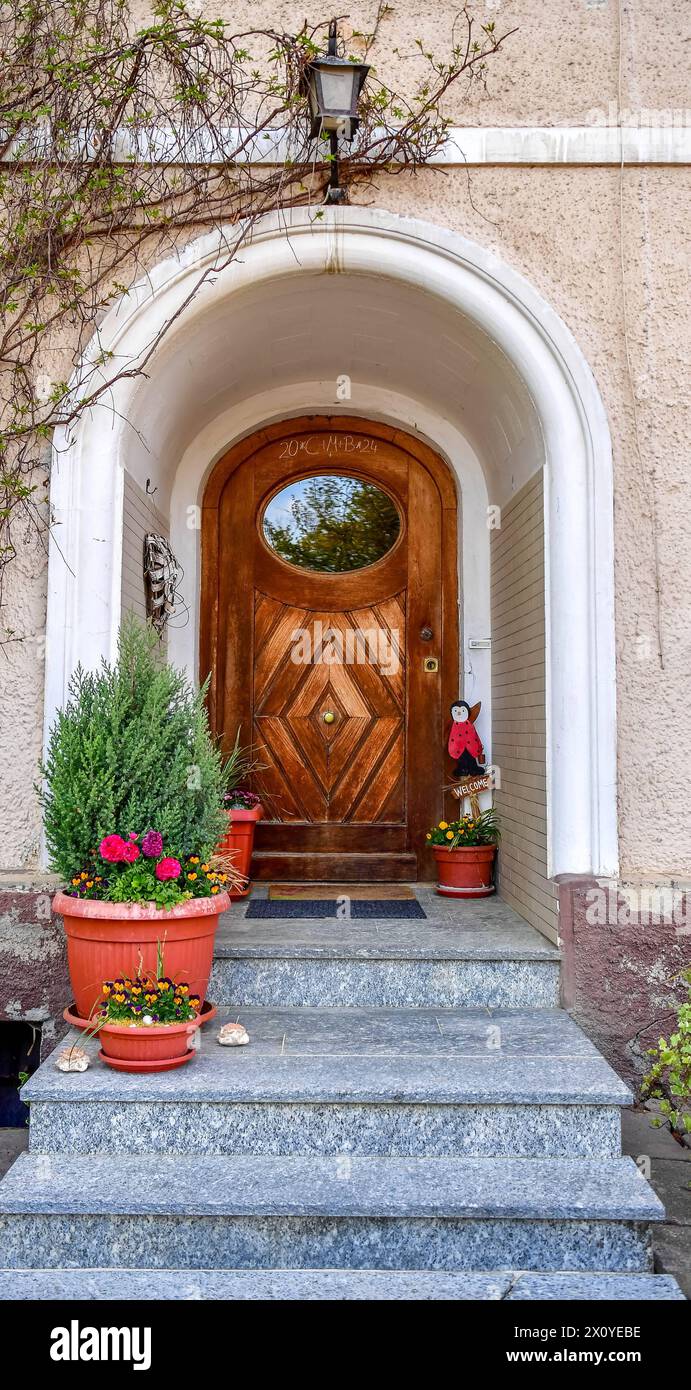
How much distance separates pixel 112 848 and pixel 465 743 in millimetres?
2157

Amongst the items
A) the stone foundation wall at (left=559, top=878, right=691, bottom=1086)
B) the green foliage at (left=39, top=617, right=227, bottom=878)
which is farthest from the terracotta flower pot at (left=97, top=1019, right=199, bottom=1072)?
the stone foundation wall at (left=559, top=878, right=691, bottom=1086)

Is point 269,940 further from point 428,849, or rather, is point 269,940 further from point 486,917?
point 428,849

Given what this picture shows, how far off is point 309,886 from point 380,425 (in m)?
2.34

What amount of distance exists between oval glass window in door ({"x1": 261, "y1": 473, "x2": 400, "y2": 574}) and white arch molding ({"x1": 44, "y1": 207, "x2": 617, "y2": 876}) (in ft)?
4.22

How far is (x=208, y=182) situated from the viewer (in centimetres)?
370

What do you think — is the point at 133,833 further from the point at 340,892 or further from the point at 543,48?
the point at 543,48

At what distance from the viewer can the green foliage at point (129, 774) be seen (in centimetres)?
302

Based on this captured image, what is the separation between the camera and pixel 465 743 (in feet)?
15.3

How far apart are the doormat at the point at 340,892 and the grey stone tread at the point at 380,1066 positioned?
3.41 feet

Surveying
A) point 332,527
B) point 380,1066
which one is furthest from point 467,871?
point 332,527

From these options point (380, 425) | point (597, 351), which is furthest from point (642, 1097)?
point (380, 425)

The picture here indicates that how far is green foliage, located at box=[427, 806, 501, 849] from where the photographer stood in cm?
448
